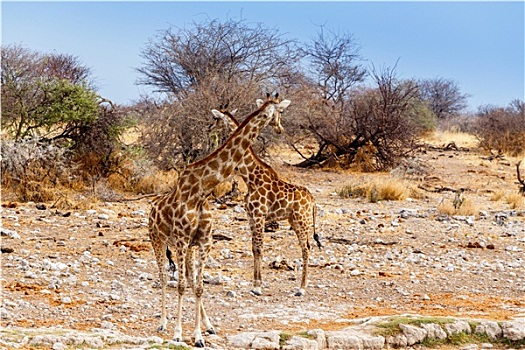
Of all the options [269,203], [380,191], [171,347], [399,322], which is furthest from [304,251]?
[380,191]

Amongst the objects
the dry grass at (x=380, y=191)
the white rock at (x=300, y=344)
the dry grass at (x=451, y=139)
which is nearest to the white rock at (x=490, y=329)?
the white rock at (x=300, y=344)

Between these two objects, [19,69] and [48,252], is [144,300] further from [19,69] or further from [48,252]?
[19,69]

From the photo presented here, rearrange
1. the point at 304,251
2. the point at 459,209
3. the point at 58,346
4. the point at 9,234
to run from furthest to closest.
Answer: the point at 459,209
the point at 9,234
the point at 304,251
the point at 58,346

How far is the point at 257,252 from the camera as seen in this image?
779 centimetres

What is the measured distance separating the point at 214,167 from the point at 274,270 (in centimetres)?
304

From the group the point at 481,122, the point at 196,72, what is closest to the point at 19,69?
the point at 196,72

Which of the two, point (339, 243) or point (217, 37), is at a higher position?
point (217, 37)

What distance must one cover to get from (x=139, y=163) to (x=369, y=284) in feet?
24.8

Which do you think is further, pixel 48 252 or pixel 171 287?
pixel 48 252

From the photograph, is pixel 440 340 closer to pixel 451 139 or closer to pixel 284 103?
pixel 284 103

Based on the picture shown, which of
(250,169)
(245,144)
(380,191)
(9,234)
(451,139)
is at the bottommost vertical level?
(9,234)

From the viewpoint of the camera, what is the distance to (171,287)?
295 inches

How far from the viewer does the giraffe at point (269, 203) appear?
25.8 feet

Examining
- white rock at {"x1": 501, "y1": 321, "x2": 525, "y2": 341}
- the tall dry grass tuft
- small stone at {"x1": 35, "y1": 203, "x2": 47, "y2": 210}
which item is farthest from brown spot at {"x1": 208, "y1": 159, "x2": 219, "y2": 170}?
the tall dry grass tuft
